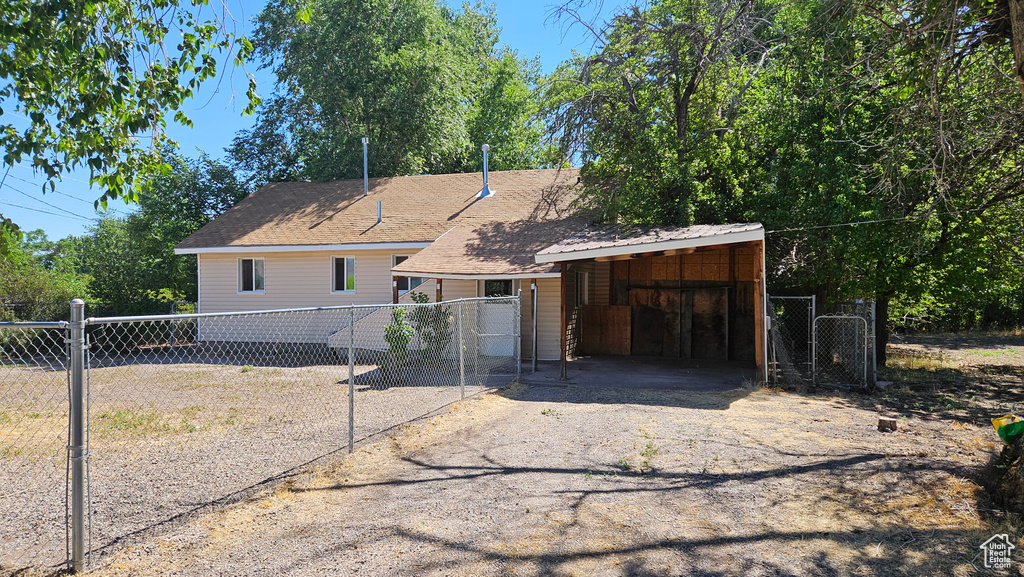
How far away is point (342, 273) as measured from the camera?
1855 centimetres

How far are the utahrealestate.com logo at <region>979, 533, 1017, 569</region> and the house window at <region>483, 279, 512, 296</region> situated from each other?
12.8 m

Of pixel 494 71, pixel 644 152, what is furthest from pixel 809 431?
pixel 494 71

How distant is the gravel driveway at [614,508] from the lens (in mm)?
4109

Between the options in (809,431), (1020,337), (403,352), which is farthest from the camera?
(1020,337)

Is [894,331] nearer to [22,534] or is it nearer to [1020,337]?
[1020,337]

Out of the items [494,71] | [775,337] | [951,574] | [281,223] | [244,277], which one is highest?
[494,71]

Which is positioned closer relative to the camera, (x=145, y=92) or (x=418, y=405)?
(x=145, y=92)

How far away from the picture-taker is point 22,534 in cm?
452

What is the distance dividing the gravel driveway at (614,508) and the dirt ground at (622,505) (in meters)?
0.02

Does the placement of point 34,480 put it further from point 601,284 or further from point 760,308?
point 601,284

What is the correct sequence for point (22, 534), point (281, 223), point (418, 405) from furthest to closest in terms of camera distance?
point (281, 223) → point (418, 405) → point (22, 534)

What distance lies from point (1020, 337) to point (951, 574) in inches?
928

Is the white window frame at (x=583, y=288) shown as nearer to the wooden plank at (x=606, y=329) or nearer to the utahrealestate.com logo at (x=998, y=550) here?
the wooden plank at (x=606, y=329)

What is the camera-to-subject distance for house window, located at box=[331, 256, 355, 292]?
1845 cm
